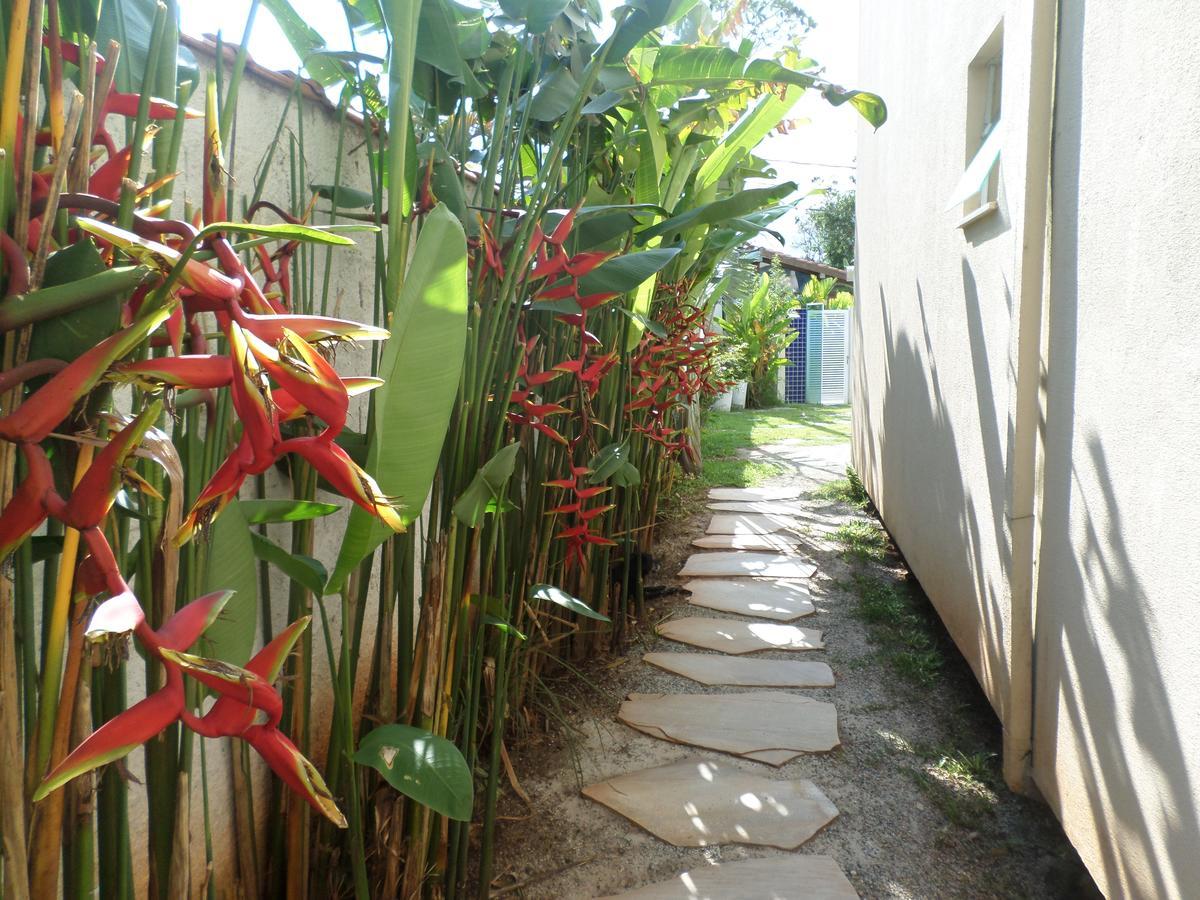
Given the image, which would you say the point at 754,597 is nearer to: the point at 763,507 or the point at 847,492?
the point at 763,507

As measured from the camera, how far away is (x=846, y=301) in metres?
11.7

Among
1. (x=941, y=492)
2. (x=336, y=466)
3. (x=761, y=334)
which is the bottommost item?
(x=941, y=492)

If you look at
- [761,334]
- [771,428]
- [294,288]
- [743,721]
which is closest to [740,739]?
[743,721]

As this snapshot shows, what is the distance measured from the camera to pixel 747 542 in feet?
12.9

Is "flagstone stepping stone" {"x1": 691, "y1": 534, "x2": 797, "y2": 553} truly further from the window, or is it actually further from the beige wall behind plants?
the beige wall behind plants

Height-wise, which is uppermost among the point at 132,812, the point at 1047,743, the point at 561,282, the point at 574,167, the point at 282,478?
the point at 574,167

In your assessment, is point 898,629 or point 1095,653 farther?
point 898,629

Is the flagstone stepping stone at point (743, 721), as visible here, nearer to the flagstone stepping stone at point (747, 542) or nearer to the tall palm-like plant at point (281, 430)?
the tall palm-like plant at point (281, 430)

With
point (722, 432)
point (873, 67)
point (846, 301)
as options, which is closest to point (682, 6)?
point (873, 67)

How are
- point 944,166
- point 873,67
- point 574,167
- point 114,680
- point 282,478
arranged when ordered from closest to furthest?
point 114,680, point 282,478, point 574,167, point 944,166, point 873,67

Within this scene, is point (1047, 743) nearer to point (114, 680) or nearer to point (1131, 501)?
point (1131, 501)

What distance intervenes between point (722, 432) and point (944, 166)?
5303 millimetres

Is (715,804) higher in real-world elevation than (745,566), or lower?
lower

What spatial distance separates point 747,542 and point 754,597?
0.73 metres
